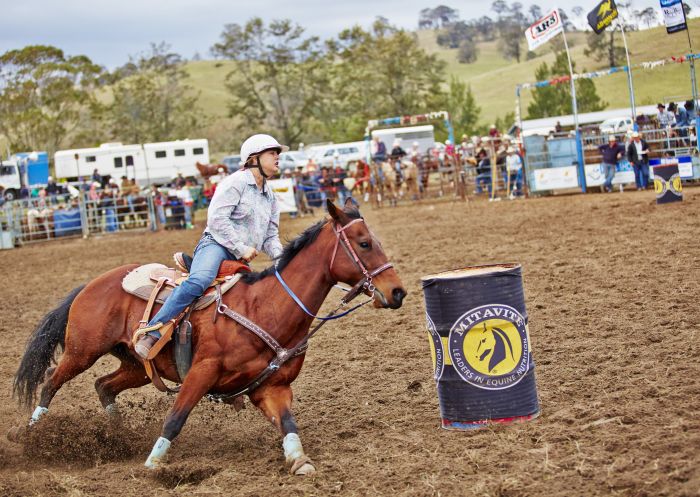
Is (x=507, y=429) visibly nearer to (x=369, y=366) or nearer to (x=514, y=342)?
(x=514, y=342)

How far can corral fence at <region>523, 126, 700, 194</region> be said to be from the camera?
2295 centimetres

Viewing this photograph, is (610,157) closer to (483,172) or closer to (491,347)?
(483,172)

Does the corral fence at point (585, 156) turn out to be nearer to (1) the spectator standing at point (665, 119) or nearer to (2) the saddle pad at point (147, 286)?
(1) the spectator standing at point (665, 119)

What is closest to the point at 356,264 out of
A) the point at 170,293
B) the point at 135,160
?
the point at 170,293

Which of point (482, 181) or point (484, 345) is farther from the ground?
point (482, 181)

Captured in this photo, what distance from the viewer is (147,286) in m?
5.97

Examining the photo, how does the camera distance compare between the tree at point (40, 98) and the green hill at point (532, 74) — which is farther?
the tree at point (40, 98)

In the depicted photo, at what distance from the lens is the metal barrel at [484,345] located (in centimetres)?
524

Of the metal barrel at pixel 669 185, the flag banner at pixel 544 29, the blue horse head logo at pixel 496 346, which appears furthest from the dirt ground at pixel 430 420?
the flag banner at pixel 544 29

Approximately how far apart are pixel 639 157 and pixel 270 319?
1943cm

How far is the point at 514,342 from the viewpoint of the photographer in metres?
5.30

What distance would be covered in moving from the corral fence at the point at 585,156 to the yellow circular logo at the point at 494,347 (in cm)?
1880

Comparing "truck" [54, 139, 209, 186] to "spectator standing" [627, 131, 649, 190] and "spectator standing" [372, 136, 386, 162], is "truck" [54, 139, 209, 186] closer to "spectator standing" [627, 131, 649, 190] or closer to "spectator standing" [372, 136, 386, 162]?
"spectator standing" [372, 136, 386, 162]

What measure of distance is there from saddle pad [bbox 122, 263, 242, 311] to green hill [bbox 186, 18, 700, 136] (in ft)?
67.6
